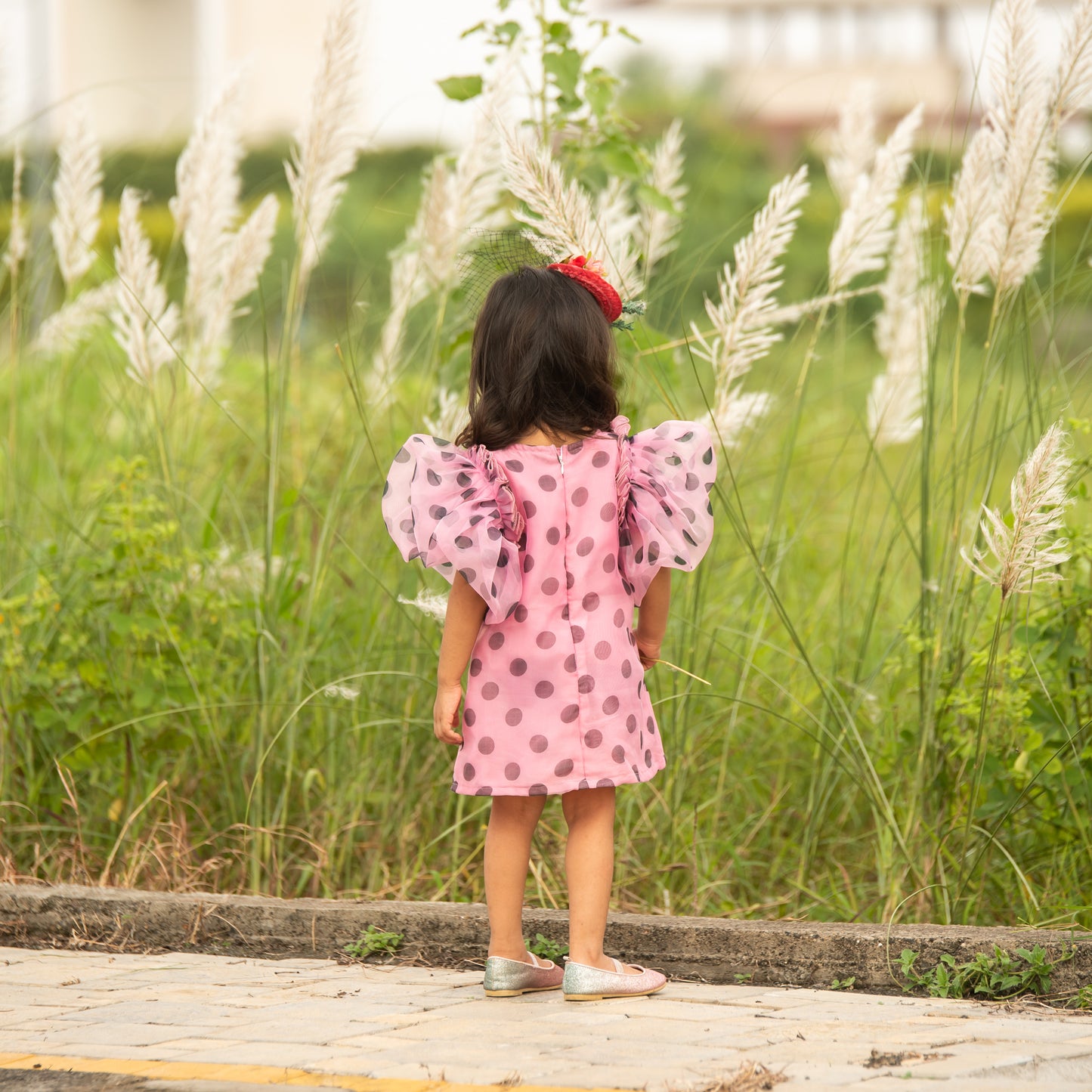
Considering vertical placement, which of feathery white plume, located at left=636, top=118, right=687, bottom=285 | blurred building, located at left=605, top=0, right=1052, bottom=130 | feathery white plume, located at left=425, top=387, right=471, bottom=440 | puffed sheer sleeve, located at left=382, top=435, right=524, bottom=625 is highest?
blurred building, located at left=605, top=0, right=1052, bottom=130

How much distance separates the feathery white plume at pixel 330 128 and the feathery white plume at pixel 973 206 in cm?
160

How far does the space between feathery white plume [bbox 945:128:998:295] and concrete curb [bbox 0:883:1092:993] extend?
152 centimetres

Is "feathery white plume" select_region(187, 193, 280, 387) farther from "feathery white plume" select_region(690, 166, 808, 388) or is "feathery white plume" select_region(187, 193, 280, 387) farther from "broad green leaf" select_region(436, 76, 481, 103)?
"feathery white plume" select_region(690, 166, 808, 388)

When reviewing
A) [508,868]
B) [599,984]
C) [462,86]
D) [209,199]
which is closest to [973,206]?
[462,86]

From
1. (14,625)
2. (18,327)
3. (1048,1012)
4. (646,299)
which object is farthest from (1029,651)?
(18,327)

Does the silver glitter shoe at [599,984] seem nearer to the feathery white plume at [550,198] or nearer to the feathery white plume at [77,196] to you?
the feathery white plume at [550,198]

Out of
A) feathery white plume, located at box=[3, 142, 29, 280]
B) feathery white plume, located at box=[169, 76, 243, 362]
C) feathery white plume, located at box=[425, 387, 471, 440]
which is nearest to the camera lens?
feathery white plume, located at box=[425, 387, 471, 440]

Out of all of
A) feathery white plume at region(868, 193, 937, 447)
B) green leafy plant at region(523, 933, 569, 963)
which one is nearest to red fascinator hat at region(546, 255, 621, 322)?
feathery white plume at region(868, 193, 937, 447)

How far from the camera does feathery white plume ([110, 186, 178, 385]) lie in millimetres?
4113

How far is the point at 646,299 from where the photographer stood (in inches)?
155

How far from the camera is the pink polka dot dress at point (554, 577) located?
118 inches

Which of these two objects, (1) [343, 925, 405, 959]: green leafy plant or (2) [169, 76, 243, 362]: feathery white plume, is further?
(2) [169, 76, 243, 362]: feathery white plume

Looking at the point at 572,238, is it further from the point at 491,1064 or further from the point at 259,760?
the point at 491,1064

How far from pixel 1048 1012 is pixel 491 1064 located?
1.08 metres
